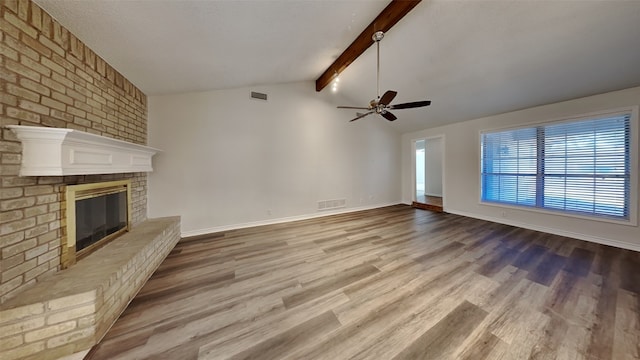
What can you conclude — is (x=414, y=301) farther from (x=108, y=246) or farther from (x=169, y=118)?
(x=169, y=118)

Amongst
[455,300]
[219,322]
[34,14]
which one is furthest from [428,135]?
[34,14]

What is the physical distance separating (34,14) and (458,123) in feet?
22.8

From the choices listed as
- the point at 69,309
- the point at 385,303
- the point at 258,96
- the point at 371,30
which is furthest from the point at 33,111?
the point at 371,30

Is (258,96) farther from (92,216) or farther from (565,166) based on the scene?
(565,166)

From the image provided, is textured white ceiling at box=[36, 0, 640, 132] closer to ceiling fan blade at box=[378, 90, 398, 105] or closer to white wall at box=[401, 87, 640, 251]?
white wall at box=[401, 87, 640, 251]

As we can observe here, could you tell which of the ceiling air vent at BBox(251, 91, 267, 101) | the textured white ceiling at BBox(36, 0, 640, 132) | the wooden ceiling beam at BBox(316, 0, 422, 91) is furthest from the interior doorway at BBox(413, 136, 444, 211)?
the ceiling air vent at BBox(251, 91, 267, 101)

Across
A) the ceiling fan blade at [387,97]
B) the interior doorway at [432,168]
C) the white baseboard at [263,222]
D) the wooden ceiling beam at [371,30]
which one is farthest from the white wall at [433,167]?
the ceiling fan blade at [387,97]

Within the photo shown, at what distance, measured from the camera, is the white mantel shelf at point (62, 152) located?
1.42m

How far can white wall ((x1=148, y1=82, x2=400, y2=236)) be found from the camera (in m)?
3.50

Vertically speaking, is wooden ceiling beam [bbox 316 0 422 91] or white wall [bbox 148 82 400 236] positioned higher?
wooden ceiling beam [bbox 316 0 422 91]

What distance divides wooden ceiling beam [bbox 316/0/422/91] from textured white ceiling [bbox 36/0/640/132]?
109 millimetres

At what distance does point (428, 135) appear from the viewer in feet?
18.9

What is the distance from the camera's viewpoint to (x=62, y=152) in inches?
60.0

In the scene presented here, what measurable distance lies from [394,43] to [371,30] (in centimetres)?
50
